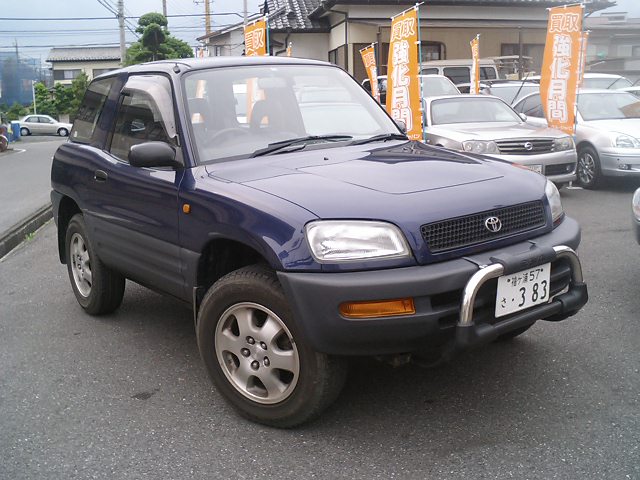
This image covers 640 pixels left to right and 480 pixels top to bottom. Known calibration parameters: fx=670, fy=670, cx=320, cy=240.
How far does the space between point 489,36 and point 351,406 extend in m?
22.9

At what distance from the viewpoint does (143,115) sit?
395 cm

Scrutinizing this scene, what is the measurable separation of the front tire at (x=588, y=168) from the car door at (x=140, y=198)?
7.70 m

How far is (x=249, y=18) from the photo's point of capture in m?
35.2

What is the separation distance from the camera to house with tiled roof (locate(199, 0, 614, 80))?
2267 cm

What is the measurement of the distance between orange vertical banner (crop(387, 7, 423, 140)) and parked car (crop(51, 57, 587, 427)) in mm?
6458

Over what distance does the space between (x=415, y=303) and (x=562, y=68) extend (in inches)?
367

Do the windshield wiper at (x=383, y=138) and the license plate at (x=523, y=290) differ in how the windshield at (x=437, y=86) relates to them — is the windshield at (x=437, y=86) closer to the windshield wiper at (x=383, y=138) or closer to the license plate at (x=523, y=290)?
the windshield wiper at (x=383, y=138)

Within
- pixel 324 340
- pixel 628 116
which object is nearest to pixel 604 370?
pixel 324 340

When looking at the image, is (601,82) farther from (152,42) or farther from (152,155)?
(152,42)

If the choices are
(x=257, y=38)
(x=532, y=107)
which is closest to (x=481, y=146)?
(x=532, y=107)

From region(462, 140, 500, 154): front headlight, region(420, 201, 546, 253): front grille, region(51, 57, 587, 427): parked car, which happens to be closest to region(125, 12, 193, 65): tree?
region(462, 140, 500, 154): front headlight

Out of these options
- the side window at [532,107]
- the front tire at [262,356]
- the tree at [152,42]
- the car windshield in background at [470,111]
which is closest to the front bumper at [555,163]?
the car windshield in background at [470,111]

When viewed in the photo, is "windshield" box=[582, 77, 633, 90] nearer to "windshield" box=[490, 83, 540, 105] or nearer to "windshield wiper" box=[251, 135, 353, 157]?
"windshield" box=[490, 83, 540, 105]

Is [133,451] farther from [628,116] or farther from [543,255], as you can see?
[628,116]
